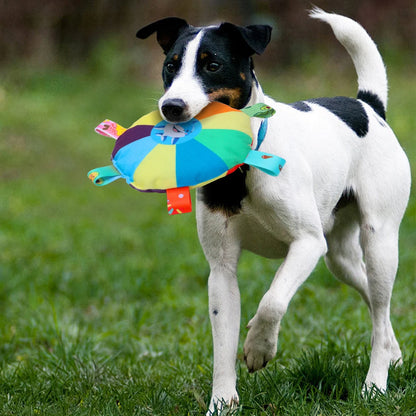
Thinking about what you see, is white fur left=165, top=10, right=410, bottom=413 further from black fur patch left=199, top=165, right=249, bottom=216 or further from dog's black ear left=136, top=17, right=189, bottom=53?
dog's black ear left=136, top=17, right=189, bottom=53

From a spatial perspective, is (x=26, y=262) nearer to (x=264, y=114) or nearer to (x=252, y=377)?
(x=252, y=377)

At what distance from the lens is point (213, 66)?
315 centimetres

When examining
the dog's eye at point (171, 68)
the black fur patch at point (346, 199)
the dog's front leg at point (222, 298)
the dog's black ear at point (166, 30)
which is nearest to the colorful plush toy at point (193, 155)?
the dog's eye at point (171, 68)

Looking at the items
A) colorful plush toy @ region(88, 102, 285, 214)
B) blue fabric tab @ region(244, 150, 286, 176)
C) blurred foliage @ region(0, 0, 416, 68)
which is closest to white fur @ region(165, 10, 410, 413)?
colorful plush toy @ region(88, 102, 285, 214)

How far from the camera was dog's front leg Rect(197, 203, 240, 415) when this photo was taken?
3445 millimetres

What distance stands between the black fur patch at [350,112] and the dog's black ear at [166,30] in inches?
34.2

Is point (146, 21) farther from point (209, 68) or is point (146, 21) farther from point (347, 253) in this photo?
point (209, 68)

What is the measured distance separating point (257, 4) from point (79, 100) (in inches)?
197

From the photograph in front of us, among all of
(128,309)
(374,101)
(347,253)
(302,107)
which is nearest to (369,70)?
(374,101)

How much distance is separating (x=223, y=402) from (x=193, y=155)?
109 centimetres

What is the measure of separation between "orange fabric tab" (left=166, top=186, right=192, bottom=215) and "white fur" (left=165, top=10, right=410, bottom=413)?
1.03ft

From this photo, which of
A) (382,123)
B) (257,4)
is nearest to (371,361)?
(382,123)

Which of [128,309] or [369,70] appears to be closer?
[369,70]

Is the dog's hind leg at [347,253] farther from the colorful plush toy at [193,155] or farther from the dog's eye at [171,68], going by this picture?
the dog's eye at [171,68]
